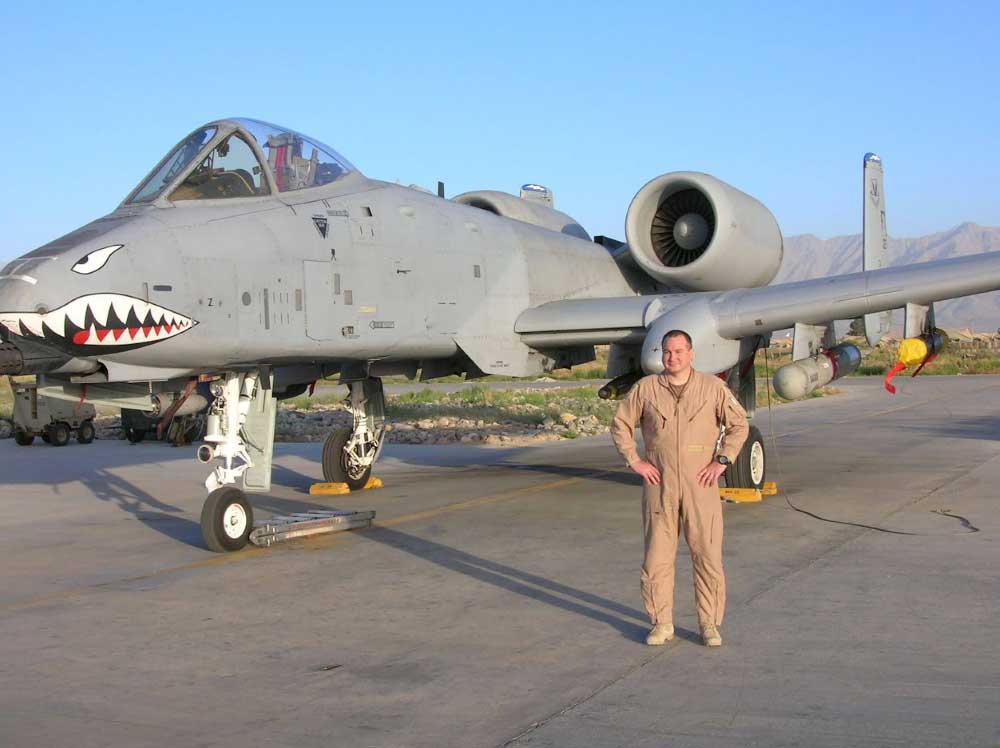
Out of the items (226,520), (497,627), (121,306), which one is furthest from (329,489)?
(497,627)

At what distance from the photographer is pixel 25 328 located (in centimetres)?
805

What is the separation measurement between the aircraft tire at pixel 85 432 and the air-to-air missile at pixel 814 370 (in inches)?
599

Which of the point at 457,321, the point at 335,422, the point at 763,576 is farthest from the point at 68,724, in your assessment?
the point at 335,422

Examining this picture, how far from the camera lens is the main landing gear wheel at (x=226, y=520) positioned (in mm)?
9273

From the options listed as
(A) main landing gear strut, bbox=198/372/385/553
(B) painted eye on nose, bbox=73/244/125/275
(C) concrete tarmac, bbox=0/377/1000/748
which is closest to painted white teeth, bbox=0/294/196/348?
(B) painted eye on nose, bbox=73/244/125/275

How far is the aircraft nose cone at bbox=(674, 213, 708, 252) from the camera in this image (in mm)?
14078

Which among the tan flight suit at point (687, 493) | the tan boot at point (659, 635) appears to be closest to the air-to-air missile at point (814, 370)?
the tan flight suit at point (687, 493)

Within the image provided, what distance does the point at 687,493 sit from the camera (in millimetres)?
6020

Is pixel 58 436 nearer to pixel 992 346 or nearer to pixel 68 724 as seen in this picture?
pixel 68 724

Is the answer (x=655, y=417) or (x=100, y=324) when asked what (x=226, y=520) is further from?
(x=655, y=417)

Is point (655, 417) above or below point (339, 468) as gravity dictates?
above

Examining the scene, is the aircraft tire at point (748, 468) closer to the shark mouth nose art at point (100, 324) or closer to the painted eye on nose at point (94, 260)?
the shark mouth nose art at point (100, 324)

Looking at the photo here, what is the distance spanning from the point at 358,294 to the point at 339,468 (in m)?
3.65

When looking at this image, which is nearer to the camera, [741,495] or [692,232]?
[741,495]
